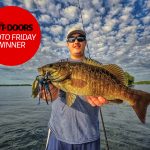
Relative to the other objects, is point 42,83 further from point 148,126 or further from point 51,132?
point 148,126

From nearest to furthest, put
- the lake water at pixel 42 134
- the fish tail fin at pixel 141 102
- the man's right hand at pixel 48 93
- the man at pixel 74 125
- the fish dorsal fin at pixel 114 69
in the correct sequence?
1. the fish tail fin at pixel 141 102
2. the fish dorsal fin at pixel 114 69
3. the man's right hand at pixel 48 93
4. the man at pixel 74 125
5. the lake water at pixel 42 134

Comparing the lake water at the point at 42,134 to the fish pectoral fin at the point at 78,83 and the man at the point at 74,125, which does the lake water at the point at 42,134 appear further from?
the fish pectoral fin at the point at 78,83

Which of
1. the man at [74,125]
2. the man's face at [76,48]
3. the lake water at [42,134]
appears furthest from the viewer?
the lake water at [42,134]

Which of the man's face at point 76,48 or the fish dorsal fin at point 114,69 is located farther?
the man's face at point 76,48

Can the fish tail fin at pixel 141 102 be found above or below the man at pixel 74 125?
above

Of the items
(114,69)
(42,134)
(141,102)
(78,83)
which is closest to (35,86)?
(78,83)

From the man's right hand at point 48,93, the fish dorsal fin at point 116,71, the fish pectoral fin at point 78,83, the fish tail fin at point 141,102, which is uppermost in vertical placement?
the fish dorsal fin at point 116,71

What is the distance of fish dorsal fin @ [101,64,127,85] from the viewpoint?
12.6 feet

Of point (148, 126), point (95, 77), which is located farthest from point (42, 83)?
point (148, 126)

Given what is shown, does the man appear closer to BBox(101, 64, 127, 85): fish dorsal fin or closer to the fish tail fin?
BBox(101, 64, 127, 85): fish dorsal fin

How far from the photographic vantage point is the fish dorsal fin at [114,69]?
3.82 m

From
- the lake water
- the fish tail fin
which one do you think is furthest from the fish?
the lake water

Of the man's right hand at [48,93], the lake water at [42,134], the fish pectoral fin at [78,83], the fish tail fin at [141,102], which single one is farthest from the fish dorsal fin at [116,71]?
the lake water at [42,134]

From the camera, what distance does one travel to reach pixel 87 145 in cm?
443
